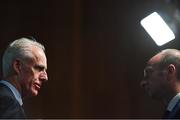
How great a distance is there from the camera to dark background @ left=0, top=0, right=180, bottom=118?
4.74 metres

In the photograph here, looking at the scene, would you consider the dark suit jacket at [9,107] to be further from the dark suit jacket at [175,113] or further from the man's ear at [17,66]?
the dark suit jacket at [175,113]

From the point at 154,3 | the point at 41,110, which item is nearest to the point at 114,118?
the point at 41,110

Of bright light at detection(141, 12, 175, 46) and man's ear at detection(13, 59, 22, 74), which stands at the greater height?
bright light at detection(141, 12, 175, 46)

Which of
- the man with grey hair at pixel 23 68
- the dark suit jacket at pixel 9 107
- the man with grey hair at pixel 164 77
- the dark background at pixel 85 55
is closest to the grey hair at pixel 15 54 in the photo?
the man with grey hair at pixel 23 68

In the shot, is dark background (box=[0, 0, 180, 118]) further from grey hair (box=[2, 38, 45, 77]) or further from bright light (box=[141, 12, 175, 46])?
grey hair (box=[2, 38, 45, 77])

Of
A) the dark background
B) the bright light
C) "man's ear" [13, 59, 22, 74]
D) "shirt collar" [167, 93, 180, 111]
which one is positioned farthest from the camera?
the dark background

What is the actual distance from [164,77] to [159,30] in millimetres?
290

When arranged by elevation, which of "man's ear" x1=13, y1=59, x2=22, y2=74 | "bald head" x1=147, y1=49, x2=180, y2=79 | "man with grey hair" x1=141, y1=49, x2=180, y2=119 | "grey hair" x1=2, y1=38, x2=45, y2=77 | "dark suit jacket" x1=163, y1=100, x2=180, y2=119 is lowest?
"dark suit jacket" x1=163, y1=100, x2=180, y2=119

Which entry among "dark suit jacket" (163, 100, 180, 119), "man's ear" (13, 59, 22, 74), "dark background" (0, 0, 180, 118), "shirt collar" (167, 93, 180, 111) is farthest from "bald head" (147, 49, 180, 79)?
"dark background" (0, 0, 180, 118)

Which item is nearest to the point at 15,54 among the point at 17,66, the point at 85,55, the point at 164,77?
the point at 17,66

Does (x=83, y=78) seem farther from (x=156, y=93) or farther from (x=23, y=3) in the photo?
(x=156, y=93)

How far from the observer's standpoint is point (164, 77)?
315cm

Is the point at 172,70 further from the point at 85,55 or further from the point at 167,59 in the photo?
the point at 85,55

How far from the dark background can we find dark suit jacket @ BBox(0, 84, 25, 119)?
7.09ft
